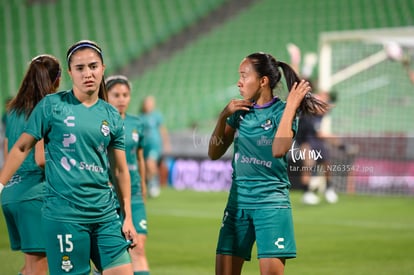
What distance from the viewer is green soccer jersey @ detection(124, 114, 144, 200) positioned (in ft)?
24.9

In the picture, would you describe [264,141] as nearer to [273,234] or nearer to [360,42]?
[273,234]

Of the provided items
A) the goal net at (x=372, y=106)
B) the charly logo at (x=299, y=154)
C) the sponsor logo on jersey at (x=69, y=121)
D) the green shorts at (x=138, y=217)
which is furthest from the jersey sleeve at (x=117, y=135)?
the goal net at (x=372, y=106)

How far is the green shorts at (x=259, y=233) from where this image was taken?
5316mm

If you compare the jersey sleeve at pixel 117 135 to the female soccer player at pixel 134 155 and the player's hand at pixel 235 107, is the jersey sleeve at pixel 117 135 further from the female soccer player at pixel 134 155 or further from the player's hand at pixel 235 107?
the female soccer player at pixel 134 155

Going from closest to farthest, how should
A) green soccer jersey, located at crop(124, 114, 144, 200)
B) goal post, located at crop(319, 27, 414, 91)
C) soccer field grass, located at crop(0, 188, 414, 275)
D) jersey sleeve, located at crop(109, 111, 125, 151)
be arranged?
1. jersey sleeve, located at crop(109, 111, 125, 151)
2. green soccer jersey, located at crop(124, 114, 144, 200)
3. soccer field grass, located at crop(0, 188, 414, 275)
4. goal post, located at crop(319, 27, 414, 91)

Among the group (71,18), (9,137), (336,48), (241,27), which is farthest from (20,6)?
(9,137)

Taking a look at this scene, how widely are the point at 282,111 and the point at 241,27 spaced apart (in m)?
23.2

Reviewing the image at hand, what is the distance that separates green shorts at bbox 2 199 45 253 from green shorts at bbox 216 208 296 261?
1383mm

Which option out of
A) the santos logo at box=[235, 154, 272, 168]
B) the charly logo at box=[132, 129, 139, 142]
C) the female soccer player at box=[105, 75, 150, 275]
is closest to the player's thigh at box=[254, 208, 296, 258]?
the santos logo at box=[235, 154, 272, 168]

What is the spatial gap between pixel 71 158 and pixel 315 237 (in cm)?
714

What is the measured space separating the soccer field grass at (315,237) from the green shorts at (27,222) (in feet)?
7.37

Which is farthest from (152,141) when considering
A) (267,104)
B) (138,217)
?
(267,104)

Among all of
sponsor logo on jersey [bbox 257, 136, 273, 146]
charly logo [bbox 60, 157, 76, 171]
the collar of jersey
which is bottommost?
charly logo [bbox 60, 157, 76, 171]

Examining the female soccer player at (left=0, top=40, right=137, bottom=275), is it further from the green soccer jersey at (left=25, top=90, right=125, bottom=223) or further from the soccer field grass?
the soccer field grass
